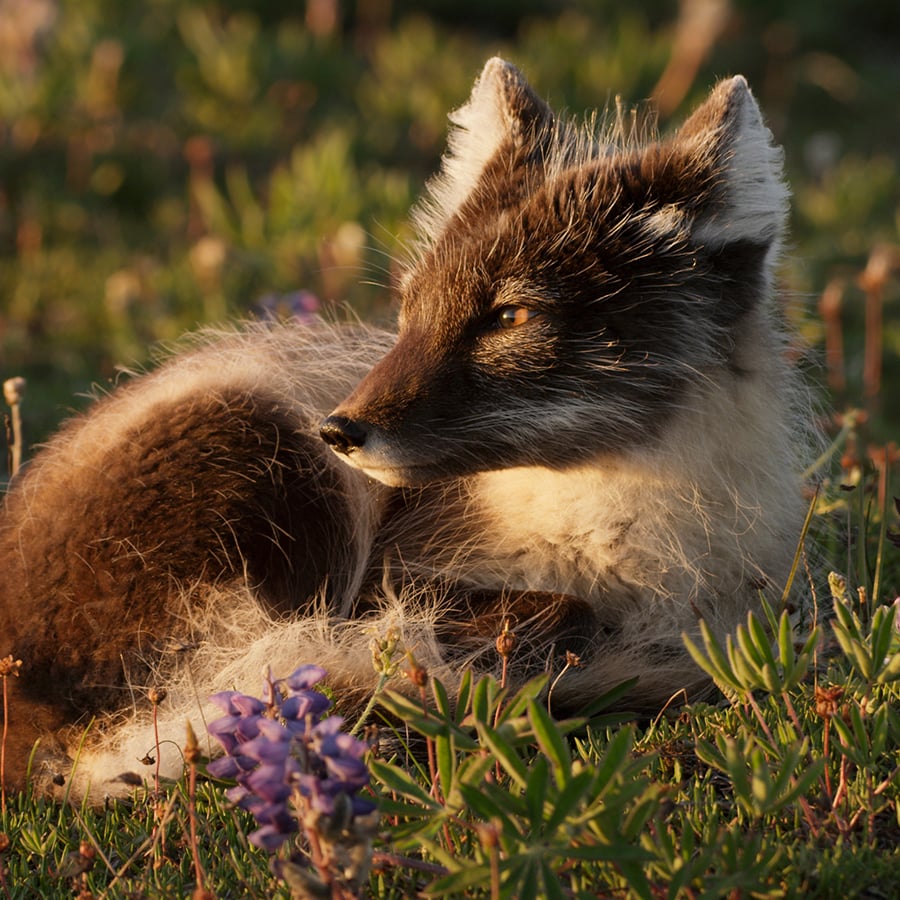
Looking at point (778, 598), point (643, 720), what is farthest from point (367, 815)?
point (778, 598)

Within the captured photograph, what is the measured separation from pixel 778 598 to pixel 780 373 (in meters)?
0.62

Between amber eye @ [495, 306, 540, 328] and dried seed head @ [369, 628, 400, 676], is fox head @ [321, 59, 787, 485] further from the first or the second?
dried seed head @ [369, 628, 400, 676]

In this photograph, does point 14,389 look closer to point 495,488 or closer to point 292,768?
point 495,488

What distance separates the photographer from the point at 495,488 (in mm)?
3135

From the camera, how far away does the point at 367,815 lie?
1.73 m

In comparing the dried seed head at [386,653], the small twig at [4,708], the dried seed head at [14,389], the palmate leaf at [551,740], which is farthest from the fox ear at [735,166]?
the dried seed head at [14,389]

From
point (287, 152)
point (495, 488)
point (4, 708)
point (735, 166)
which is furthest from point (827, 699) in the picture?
point (287, 152)

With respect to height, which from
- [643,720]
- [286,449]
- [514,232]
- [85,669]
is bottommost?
[643,720]

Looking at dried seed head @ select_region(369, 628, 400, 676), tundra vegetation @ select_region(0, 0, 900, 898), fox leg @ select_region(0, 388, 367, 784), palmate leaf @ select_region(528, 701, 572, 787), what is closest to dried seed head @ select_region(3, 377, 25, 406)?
tundra vegetation @ select_region(0, 0, 900, 898)

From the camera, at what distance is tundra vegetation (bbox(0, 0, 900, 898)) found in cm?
181

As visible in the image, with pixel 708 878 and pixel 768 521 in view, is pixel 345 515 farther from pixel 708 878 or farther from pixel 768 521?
pixel 708 878

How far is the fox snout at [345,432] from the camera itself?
2.64 metres

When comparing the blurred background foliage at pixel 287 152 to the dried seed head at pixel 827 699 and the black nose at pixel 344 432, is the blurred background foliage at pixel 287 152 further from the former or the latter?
the dried seed head at pixel 827 699

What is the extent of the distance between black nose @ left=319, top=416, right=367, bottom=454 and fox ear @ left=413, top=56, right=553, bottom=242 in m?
0.85
